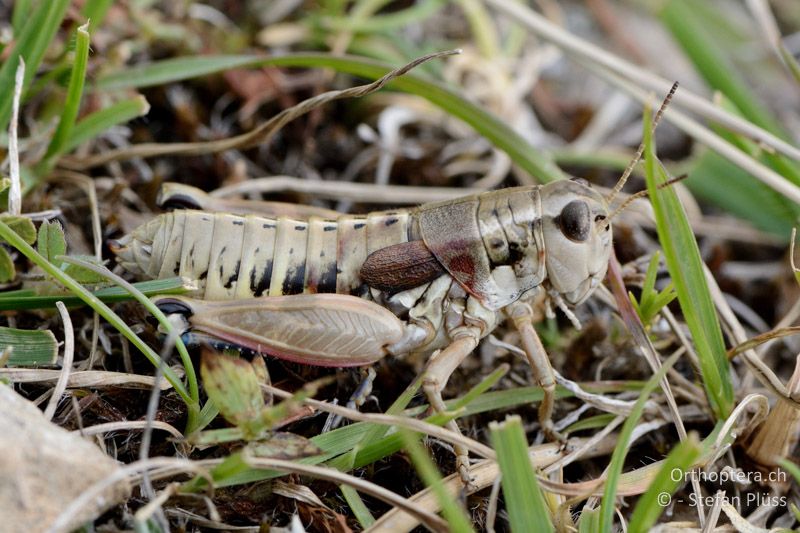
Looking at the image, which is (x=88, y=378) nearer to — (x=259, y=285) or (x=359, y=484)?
(x=259, y=285)

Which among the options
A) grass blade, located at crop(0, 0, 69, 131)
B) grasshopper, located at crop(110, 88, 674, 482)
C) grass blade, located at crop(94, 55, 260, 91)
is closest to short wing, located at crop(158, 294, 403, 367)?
grasshopper, located at crop(110, 88, 674, 482)

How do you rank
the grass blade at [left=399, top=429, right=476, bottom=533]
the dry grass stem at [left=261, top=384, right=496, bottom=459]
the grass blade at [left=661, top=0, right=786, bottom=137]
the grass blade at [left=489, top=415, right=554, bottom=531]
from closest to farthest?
the grass blade at [left=399, top=429, right=476, bottom=533] < the grass blade at [left=489, top=415, right=554, bottom=531] < the dry grass stem at [left=261, top=384, right=496, bottom=459] < the grass blade at [left=661, top=0, right=786, bottom=137]

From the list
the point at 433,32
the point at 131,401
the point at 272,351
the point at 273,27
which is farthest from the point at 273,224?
the point at 433,32

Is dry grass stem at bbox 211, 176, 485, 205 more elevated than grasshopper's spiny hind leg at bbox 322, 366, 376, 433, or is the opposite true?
dry grass stem at bbox 211, 176, 485, 205

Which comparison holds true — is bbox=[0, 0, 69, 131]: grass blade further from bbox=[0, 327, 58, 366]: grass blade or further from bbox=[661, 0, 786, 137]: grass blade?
bbox=[661, 0, 786, 137]: grass blade

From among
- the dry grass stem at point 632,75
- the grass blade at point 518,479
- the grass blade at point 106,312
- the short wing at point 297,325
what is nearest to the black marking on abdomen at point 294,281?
the short wing at point 297,325

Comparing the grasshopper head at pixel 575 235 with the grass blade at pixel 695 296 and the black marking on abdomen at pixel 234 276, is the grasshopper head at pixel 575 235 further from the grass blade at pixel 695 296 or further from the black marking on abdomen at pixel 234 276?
the black marking on abdomen at pixel 234 276

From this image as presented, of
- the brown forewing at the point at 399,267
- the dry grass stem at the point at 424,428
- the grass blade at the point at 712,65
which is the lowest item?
the dry grass stem at the point at 424,428
